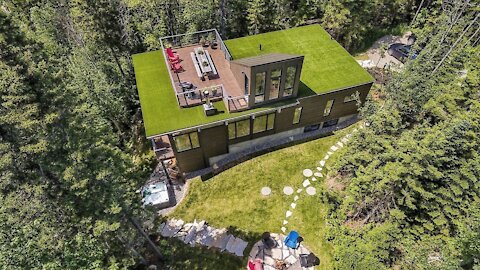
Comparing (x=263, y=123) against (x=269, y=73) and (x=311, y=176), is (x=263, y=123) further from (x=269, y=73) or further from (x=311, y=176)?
(x=311, y=176)

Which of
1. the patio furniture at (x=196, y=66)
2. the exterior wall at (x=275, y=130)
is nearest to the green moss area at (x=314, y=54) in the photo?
the exterior wall at (x=275, y=130)

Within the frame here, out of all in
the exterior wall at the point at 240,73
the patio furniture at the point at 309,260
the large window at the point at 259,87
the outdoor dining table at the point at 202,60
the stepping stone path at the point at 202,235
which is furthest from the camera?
the outdoor dining table at the point at 202,60

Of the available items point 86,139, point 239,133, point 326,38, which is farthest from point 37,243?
point 326,38

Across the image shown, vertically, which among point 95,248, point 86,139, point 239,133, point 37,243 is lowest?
point 239,133

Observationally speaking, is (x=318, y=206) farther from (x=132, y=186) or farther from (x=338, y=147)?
(x=132, y=186)

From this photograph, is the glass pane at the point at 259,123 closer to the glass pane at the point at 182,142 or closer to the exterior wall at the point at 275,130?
the exterior wall at the point at 275,130
